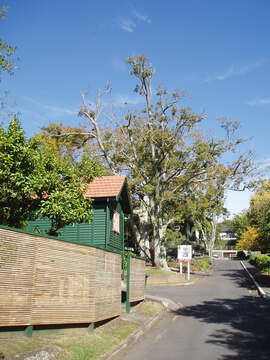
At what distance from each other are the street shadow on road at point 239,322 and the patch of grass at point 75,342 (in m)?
2.65

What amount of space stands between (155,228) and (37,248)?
94.6 ft

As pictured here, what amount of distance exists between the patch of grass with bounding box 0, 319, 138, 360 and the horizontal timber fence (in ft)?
1.02

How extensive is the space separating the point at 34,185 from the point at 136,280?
6.26 metres

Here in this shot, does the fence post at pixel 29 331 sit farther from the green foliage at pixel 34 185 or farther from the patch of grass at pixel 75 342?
the green foliage at pixel 34 185

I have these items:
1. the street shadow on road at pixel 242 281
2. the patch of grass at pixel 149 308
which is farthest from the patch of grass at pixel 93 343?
the street shadow on road at pixel 242 281

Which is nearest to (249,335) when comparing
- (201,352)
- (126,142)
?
(201,352)

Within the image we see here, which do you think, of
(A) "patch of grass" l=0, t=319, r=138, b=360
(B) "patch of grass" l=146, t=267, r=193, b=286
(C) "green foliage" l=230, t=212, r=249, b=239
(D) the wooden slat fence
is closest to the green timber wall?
(D) the wooden slat fence

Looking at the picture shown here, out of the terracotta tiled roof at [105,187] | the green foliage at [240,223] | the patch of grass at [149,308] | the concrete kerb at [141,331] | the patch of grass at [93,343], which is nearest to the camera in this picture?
the patch of grass at [93,343]

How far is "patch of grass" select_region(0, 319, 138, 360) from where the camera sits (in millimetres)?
7838

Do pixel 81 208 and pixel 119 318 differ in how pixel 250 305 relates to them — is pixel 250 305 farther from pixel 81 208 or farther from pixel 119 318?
pixel 81 208

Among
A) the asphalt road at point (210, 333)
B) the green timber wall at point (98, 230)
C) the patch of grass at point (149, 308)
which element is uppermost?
the green timber wall at point (98, 230)

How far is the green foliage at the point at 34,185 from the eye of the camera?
1269cm

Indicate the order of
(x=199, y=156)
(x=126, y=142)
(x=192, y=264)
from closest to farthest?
(x=199, y=156)
(x=126, y=142)
(x=192, y=264)

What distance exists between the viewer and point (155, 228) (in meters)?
37.3
